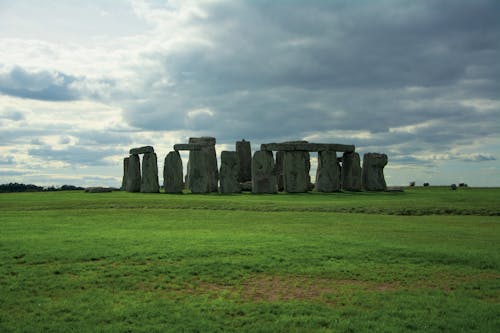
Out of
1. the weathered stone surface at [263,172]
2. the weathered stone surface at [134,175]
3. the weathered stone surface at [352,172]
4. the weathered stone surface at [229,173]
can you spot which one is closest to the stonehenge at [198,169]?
the weathered stone surface at [229,173]

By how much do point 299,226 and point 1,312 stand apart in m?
11.2

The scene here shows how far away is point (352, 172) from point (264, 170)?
8440 mm

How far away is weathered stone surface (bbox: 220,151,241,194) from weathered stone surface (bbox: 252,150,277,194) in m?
1.42

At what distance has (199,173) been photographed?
115ft

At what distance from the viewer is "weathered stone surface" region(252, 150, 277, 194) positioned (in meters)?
34.2

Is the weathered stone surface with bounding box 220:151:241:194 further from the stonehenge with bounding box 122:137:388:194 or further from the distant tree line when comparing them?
the distant tree line

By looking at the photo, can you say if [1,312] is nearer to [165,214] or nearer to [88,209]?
[165,214]

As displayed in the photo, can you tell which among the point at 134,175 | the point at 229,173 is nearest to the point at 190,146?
the point at 229,173

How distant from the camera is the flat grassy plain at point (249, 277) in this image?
25.3ft

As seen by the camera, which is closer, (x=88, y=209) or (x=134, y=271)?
(x=134, y=271)

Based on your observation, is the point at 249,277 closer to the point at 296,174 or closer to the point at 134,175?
the point at 296,174

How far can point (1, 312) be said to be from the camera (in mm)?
8234

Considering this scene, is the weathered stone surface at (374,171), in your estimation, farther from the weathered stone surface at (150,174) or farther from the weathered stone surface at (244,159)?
the weathered stone surface at (150,174)

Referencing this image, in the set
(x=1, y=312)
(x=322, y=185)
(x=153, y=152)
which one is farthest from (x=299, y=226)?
(x=153, y=152)
